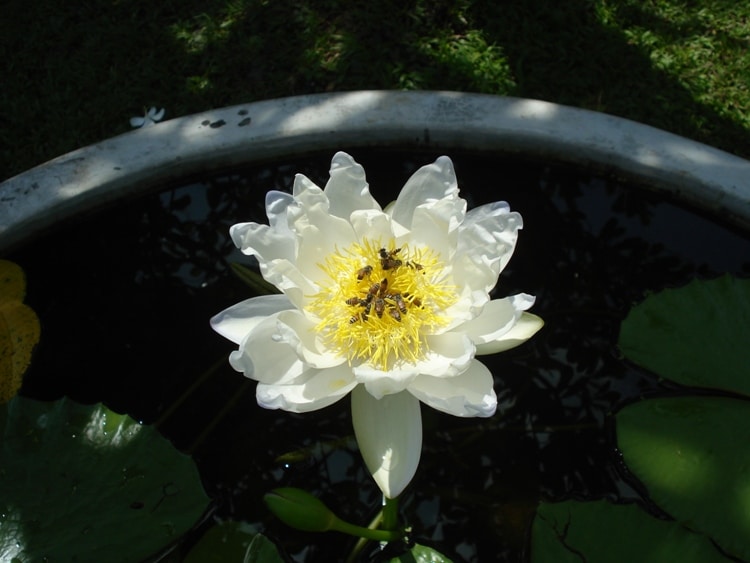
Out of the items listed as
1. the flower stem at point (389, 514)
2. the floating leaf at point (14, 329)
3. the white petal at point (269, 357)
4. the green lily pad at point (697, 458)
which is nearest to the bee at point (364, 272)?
the white petal at point (269, 357)

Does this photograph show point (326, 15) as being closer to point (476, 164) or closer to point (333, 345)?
point (476, 164)

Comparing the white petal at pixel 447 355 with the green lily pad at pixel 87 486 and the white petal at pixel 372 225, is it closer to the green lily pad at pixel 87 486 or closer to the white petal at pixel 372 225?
the white petal at pixel 372 225

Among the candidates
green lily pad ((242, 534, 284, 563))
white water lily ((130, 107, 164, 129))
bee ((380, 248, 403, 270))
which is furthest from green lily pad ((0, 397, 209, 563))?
white water lily ((130, 107, 164, 129))

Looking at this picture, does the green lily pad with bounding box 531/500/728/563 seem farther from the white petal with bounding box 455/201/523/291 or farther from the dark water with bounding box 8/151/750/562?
the white petal with bounding box 455/201/523/291

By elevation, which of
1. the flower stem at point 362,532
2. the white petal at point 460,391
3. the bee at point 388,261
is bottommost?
the flower stem at point 362,532

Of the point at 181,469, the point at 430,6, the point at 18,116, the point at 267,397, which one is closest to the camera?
the point at 267,397

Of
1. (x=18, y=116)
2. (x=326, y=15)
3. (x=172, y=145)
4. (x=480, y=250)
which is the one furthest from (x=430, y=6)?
(x=480, y=250)
